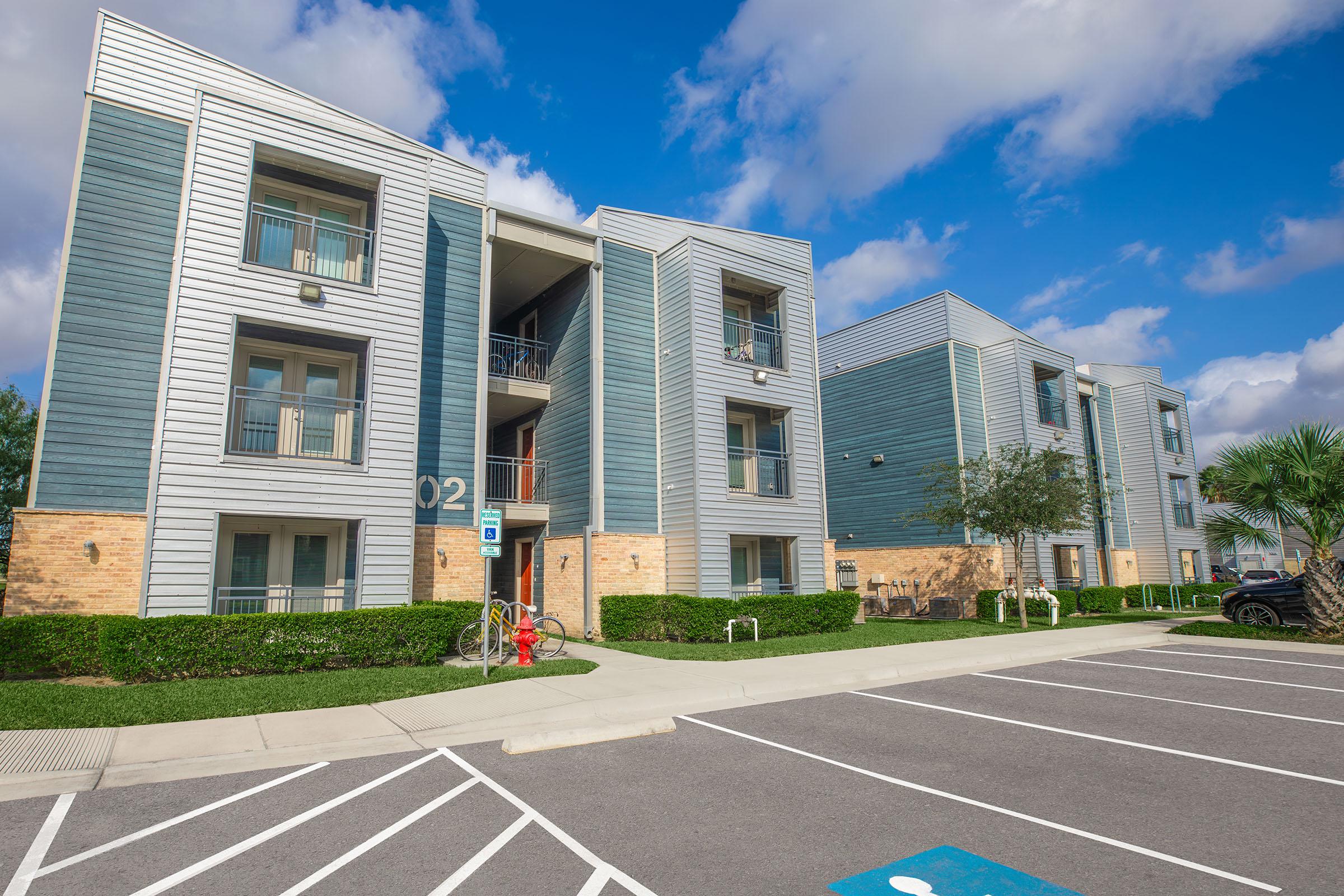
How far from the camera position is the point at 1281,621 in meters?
16.6

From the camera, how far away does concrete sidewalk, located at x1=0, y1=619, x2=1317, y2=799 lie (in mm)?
6297

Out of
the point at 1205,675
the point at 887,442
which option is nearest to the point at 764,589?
the point at 1205,675

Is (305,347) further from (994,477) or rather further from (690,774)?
(994,477)

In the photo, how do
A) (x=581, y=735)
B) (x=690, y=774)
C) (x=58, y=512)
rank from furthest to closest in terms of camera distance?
1. (x=58, y=512)
2. (x=581, y=735)
3. (x=690, y=774)

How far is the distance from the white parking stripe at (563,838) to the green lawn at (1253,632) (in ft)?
54.1

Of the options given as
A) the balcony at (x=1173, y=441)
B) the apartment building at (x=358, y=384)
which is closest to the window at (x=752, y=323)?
the apartment building at (x=358, y=384)

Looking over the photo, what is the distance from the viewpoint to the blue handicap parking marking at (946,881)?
379 cm

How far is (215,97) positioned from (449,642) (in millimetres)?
10312

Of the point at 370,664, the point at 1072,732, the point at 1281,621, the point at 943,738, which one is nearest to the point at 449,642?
the point at 370,664

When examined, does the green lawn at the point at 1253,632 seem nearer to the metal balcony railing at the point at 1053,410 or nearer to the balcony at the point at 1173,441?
the metal balcony railing at the point at 1053,410

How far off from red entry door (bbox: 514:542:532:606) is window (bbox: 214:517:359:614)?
6221mm

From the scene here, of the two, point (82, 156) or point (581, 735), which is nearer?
point (581, 735)

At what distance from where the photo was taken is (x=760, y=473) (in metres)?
18.8

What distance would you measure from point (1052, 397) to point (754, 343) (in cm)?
1394
